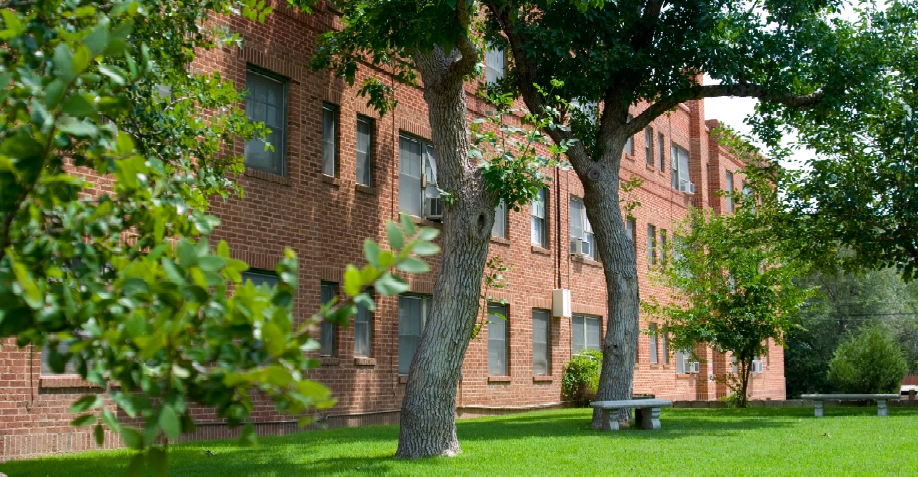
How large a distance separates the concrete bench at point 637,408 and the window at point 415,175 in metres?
6.02

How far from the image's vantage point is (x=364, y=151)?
1903 cm

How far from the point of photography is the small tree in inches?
1035

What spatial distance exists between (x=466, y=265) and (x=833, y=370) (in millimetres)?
29839

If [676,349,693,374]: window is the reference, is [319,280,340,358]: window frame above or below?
above

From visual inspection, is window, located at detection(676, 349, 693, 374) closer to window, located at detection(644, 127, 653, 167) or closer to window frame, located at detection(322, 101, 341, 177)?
window, located at detection(644, 127, 653, 167)

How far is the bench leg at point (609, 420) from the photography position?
16234 mm

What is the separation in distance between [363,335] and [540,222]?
8.17 meters

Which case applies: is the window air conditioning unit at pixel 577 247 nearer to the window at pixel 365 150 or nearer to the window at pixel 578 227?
the window at pixel 578 227

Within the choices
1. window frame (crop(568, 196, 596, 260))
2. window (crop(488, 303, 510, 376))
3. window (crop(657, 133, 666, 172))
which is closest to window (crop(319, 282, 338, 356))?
window (crop(488, 303, 510, 376))

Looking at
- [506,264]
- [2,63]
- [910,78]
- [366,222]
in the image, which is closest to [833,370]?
[910,78]

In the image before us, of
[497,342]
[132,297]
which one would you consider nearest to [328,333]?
[497,342]

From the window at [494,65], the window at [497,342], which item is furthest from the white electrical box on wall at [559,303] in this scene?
the window at [494,65]

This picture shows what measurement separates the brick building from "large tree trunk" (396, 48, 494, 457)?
4.29 m

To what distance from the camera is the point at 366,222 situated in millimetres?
18703
